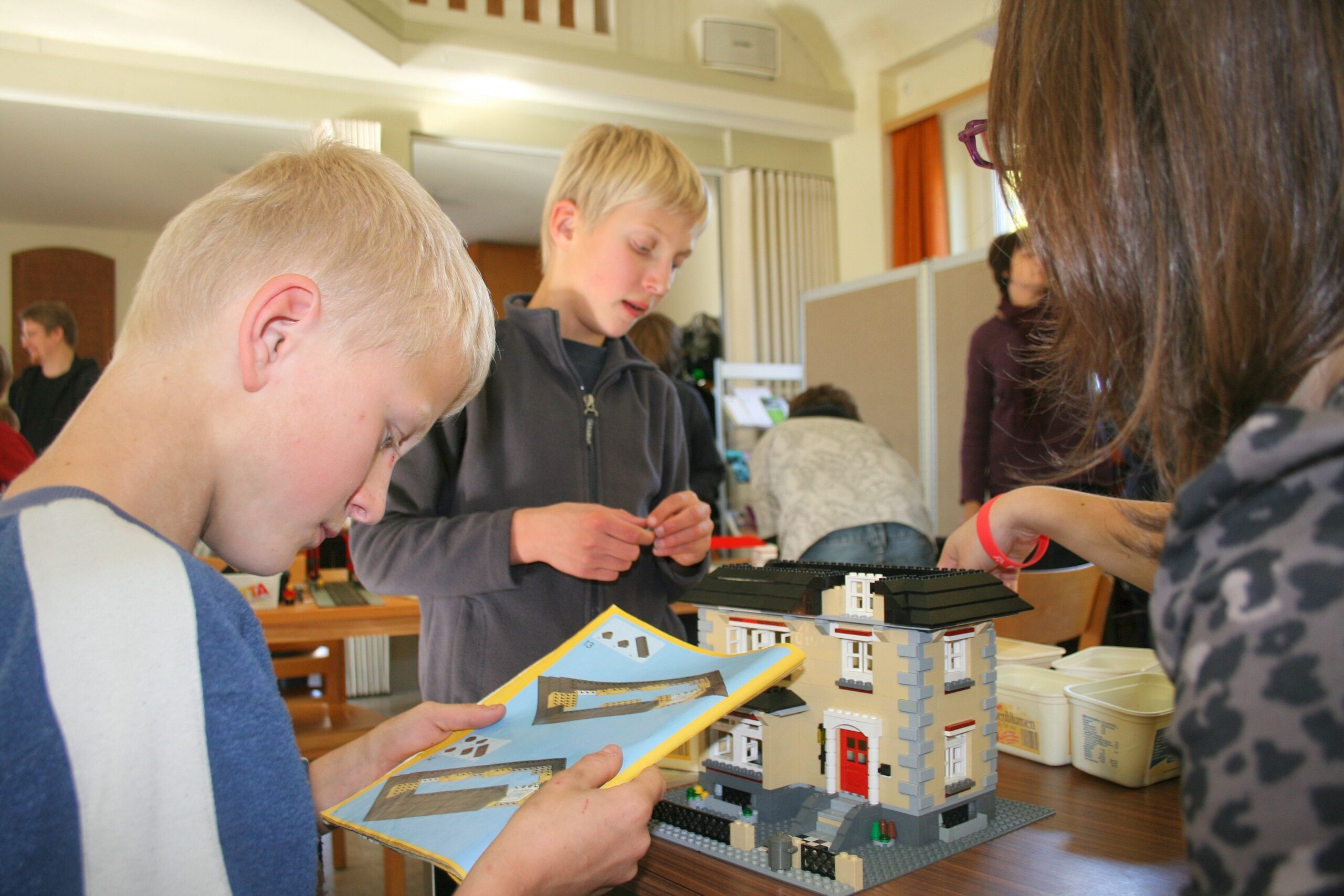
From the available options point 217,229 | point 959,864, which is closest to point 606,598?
point 959,864

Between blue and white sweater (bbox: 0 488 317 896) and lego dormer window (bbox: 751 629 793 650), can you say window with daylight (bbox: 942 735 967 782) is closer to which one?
lego dormer window (bbox: 751 629 793 650)

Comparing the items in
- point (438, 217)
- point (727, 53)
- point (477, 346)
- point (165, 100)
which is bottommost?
point (477, 346)

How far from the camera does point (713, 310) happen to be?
24.2 feet

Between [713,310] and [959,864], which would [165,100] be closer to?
[713,310]

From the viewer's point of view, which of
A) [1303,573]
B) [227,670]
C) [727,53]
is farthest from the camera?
[727,53]

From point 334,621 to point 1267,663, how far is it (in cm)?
229

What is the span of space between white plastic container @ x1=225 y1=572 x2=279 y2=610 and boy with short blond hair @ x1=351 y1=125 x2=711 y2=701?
1263 mm

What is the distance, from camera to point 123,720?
1.60ft

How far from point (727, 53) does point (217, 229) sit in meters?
5.84

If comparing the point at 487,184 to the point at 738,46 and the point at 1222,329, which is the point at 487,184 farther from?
the point at 1222,329

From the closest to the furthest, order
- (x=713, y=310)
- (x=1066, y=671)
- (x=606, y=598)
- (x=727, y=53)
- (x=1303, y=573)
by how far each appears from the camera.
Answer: (x=1303, y=573), (x=1066, y=671), (x=606, y=598), (x=727, y=53), (x=713, y=310)

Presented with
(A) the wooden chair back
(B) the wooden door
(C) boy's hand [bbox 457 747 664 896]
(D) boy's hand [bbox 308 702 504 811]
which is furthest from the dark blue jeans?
(B) the wooden door

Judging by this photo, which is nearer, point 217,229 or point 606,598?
point 217,229

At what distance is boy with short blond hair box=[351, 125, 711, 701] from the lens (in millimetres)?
1147
